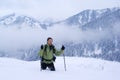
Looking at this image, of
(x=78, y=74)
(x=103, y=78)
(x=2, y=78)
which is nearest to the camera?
(x=2, y=78)

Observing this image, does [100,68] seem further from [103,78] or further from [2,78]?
[2,78]

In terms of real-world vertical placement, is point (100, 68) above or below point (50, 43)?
below

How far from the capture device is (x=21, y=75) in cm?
1376

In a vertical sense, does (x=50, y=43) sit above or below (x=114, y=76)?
above

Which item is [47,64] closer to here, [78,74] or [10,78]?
[78,74]

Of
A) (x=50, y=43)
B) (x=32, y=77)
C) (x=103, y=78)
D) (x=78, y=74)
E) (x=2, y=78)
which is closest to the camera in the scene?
(x=2, y=78)

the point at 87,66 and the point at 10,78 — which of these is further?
the point at 87,66

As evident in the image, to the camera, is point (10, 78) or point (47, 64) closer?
point (10, 78)

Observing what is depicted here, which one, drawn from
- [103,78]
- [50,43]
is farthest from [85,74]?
[50,43]

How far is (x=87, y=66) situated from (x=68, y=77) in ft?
16.7

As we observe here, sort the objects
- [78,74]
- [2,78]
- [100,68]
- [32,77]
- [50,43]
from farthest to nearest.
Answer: [100,68] → [50,43] → [78,74] → [32,77] → [2,78]

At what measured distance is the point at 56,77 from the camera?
14.0 metres

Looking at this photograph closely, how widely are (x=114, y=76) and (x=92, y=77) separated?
1.60m

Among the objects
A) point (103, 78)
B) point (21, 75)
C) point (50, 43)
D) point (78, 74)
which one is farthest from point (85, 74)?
point (21, 75)
